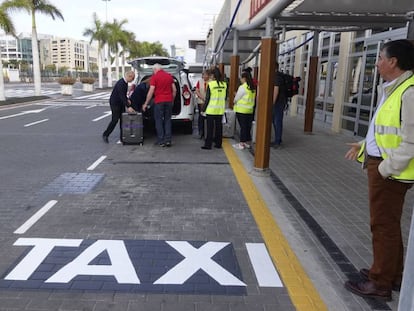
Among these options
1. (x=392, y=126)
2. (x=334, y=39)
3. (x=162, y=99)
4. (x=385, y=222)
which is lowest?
(x=385, y=222)

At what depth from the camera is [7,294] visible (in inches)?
123

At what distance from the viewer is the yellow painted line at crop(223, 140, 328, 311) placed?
10.3 ft

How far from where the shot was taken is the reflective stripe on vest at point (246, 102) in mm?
8867

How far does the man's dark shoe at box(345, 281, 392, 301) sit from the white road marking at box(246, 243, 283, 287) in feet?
1.99

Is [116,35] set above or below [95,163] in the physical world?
above

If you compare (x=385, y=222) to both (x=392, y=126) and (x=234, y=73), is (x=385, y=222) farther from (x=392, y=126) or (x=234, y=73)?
(x=234, y=73)

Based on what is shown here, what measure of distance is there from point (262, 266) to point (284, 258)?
11.9 inches

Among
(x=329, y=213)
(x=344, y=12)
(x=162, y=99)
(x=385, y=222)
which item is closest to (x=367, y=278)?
(x=385, y=222)

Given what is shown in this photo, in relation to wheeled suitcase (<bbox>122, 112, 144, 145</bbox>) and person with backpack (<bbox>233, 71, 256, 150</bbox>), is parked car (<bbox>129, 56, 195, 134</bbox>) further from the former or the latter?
person with backpack (<bbox>233, 71, 256, 150</bbox>)

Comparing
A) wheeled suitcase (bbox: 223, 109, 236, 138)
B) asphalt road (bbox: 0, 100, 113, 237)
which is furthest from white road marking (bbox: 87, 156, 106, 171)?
wheeled suitcase (bbox: 223, 109, 236, 138)

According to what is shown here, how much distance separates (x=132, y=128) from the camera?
9469mm

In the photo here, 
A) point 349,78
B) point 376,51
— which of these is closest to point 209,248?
point 376,51

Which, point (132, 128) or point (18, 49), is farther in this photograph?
point (18, 49)

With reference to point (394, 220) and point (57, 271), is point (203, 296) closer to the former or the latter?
point (57, 271)
